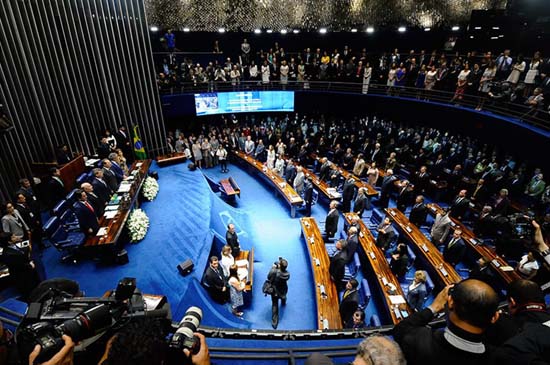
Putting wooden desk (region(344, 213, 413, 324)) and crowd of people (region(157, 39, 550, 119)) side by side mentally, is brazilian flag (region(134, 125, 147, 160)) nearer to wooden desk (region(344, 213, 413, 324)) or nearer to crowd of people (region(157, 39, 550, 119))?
crowd of people (region(157, 39, 550, 119))

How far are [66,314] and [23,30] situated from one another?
9.84 m

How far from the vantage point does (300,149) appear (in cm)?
1433

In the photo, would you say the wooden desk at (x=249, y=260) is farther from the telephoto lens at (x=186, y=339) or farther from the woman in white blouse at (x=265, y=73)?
the woman in white blouse at (x=265, y=73)

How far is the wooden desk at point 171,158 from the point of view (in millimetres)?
11913

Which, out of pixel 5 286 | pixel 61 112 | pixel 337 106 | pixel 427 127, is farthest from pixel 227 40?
pixel 5 286

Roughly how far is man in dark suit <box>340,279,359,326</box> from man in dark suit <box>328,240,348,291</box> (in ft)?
3.20

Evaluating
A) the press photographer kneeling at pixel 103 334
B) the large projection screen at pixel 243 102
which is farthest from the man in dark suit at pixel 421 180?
the press photographer kneeling at pixel 103 334

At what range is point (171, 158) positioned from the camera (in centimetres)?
1218

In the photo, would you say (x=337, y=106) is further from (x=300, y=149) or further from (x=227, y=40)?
(x=227, y=40)

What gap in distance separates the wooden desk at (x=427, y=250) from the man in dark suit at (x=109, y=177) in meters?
8.12

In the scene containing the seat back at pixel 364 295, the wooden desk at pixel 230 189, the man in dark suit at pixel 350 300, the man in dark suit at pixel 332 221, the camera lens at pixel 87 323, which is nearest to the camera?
the camera lens at pixel 87 323

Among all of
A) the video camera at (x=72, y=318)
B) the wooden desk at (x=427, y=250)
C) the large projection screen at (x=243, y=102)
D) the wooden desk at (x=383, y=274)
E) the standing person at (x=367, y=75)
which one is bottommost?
the wooden desk at (x=383, y=274)

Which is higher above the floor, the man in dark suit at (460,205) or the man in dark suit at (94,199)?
the man in dark suit at (94,199)

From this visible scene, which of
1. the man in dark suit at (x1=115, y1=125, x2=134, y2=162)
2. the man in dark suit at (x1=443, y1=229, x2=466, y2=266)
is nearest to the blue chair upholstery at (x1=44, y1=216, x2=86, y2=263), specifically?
the man in dark suit at (x1=115, y1=125, x2=134, y2=162)
